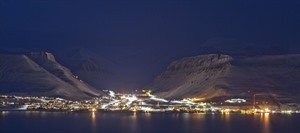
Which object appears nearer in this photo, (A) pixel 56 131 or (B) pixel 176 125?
(A) pixel 56 131

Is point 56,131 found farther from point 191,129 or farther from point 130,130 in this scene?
point 191,129

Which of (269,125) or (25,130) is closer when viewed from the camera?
(25,130)

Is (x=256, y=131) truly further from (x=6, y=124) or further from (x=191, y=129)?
(x=6, y=124)

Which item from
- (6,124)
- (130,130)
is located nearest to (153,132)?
(130,130)

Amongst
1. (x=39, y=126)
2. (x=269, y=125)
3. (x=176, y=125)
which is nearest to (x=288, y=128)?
(x=269, y=125)

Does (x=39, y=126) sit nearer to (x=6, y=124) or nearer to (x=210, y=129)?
(x=6, y=124)

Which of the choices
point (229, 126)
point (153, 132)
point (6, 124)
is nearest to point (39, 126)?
point (6, 124)

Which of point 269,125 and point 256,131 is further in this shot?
point 269,125
